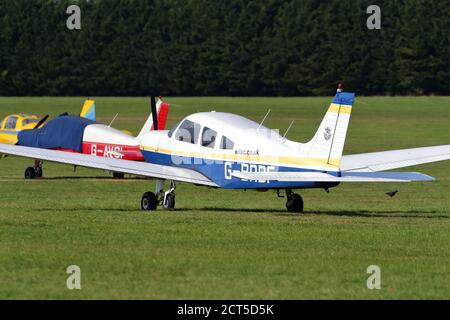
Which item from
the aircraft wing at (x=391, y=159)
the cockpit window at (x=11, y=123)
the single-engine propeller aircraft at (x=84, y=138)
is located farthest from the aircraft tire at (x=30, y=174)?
the aircraft wing at (x=391, y=159)

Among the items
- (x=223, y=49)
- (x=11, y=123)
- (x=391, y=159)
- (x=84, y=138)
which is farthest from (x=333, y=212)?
(x=223, y=49)

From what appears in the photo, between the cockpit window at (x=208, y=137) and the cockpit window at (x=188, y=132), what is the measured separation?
0.19 meters

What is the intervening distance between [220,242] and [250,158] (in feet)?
14.7

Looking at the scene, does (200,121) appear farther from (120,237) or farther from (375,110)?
(375,110)

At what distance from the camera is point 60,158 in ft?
83.6

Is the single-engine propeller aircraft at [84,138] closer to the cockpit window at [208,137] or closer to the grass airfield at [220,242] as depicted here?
the grass airfield at [220,242]

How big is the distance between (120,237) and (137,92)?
317ft

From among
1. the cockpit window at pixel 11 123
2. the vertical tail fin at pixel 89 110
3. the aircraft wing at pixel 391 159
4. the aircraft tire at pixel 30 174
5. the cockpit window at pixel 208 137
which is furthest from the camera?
the vertical tail fin at pixel 89 110

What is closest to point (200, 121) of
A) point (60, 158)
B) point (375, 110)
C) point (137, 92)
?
point (60, 158)

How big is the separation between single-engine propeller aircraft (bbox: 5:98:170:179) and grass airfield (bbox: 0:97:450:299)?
0.91 metres

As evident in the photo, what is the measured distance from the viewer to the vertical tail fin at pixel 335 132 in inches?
891

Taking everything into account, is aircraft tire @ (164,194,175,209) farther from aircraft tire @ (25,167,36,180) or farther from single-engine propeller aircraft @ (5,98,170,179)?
aircraft tire @ (25,167,36,180)

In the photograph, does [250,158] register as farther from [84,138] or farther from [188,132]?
[84,138]
